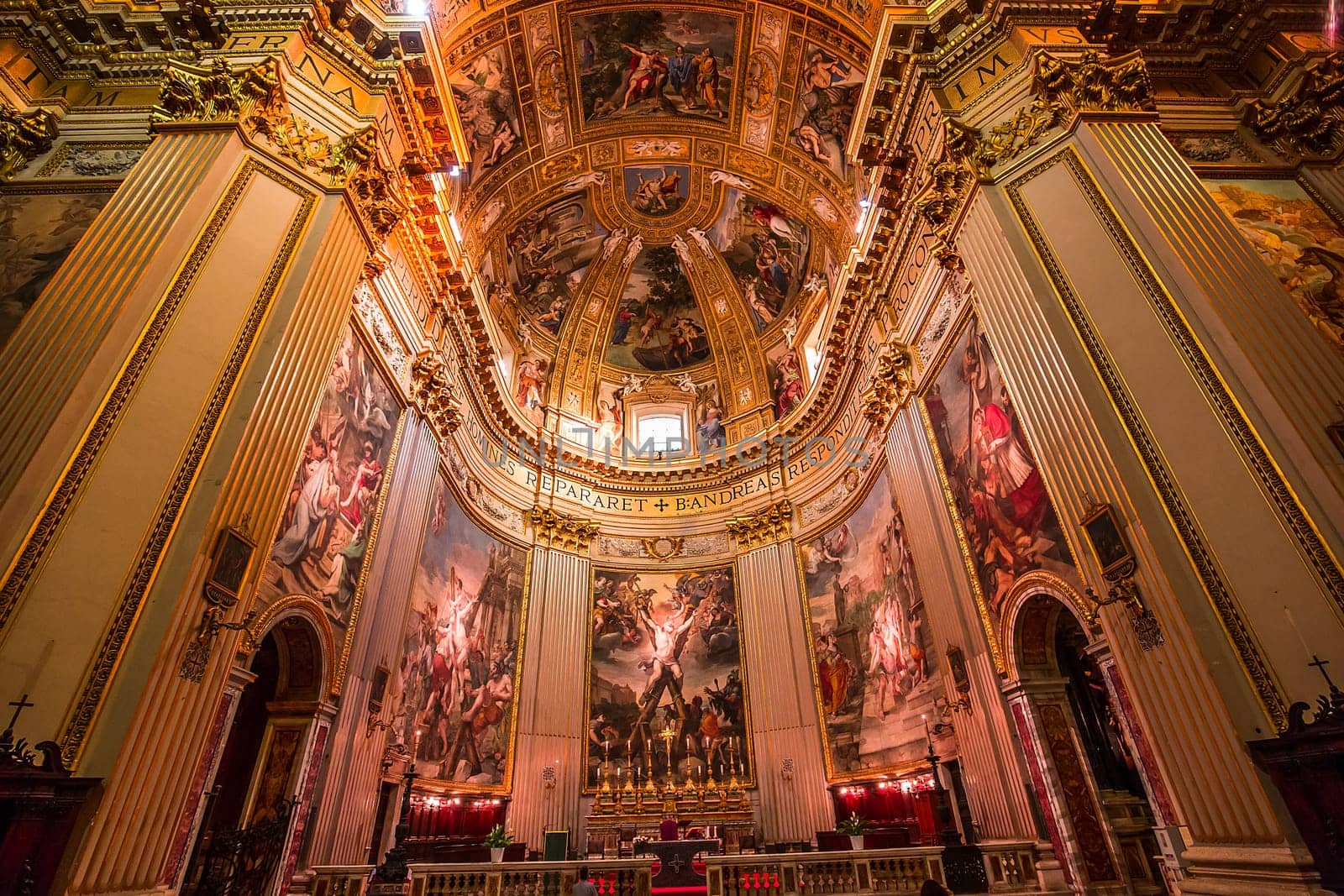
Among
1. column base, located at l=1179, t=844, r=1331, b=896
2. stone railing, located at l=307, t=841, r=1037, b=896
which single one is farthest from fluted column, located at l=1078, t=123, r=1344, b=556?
stone railing, located at l=307, t=841, r=1037, b=896

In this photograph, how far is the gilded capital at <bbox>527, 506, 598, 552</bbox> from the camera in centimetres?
1878

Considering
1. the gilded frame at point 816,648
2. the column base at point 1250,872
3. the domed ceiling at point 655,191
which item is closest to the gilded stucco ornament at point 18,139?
the domed ceiling at point 655,191

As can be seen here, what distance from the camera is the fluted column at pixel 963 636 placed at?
9750 mm

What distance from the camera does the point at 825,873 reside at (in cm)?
894

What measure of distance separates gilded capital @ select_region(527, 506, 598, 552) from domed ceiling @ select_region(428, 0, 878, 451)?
3.88m

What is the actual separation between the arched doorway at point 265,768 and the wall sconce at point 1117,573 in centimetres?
927

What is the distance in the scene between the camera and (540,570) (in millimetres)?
18172

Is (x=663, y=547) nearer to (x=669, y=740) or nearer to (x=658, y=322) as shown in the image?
(x=669, y=740)

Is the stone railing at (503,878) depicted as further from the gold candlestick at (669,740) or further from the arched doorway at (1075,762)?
the gold candlestick at (669,740)

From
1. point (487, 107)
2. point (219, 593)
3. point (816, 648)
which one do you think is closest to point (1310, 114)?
point (816, 648)

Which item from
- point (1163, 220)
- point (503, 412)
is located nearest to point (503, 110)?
point (503, 412)

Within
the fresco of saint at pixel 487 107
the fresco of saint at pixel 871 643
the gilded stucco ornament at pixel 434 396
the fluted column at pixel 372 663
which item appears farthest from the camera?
the fresco of saint at pixel 487 107

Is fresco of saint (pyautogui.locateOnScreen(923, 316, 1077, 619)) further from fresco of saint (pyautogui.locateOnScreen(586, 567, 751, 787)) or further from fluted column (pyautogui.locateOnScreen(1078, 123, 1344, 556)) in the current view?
fresco of saint (pyautogui.locateOnScreen(586, 567, 751, 787))

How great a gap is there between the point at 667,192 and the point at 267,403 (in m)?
17.1
